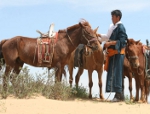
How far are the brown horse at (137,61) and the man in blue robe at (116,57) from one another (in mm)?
1035

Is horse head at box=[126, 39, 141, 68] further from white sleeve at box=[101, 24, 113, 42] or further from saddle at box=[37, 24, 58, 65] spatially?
saddle at box=[37, 24, 58, 65]

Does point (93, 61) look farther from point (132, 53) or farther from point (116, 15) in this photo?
point (116, 15)

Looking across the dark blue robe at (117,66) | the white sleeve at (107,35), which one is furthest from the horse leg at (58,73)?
the white sleeve at (107,35)

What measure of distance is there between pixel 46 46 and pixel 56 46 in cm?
34

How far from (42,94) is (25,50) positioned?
2.15 m

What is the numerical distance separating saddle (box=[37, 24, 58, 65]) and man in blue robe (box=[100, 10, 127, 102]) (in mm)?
1840

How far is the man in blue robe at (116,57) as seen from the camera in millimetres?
10945

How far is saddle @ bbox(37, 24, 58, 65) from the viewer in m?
11.3

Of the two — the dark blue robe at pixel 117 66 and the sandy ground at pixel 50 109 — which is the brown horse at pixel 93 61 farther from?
the sandy ground at pixel 50 109

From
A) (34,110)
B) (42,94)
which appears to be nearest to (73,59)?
(42,94)

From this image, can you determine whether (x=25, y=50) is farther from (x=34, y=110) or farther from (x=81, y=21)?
(x=34, y=110)

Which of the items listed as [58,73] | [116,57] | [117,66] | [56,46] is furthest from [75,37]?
[117,66]

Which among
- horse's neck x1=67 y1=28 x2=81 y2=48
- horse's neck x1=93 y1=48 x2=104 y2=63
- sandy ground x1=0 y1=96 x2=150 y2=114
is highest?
horse's neck x1=67 y1=28 x2=81 y2=48

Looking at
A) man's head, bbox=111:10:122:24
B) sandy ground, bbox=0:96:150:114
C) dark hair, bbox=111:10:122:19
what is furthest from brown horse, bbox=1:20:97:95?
sandy ground, bbox=0:96:150:114
